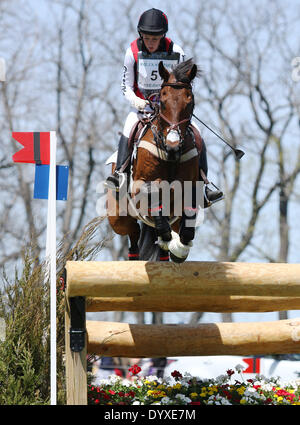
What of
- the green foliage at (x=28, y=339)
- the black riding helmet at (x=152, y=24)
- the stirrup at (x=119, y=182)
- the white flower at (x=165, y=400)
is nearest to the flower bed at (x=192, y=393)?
the white flower at (x=165, y=400)

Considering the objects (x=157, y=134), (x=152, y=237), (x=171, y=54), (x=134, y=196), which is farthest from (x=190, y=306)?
(x=171, y=54)

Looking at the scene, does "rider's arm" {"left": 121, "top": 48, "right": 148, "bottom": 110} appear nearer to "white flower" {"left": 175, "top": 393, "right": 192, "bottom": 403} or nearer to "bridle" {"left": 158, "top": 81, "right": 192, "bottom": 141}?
"bridle" {"left": 158, "top": 81, "right": 192, "bottom": 141}

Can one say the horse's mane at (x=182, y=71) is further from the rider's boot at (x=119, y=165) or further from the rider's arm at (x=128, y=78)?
the rider's boot at (x=119, y=165)

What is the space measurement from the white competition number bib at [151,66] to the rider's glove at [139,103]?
170 mm

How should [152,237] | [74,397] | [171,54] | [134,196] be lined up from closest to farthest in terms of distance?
[74,397] → [134,196] → [171,54] → [152,237]

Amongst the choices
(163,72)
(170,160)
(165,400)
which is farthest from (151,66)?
(165,400)

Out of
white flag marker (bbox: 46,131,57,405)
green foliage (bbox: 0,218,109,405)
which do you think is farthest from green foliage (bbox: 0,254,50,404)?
white flag marker (bbox: 46,131,57,405)

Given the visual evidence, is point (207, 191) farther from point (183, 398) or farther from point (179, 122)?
point (183, 398)

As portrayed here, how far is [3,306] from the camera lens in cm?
586

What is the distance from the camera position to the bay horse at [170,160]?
17.1 ft

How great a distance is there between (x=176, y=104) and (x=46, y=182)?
5.31 ft

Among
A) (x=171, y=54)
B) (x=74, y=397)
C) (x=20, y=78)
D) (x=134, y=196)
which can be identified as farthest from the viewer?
(x=20, y=78)
